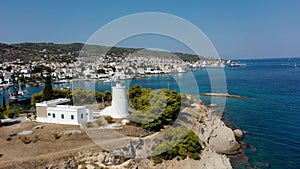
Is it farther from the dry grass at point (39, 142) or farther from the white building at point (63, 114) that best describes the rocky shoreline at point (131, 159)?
the white building at point (63, 114)

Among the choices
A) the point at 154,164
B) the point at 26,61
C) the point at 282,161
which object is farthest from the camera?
the point at 26,61

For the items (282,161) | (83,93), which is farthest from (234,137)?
(83,93)

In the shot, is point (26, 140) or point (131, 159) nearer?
point (131, 159)

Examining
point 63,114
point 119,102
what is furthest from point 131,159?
point 63,114

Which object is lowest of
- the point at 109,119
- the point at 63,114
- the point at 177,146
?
the point at 177,146

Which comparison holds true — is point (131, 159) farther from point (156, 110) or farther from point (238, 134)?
point (238, 134)

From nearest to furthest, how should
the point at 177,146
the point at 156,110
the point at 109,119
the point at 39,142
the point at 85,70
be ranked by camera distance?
the point at 39,142 < the point at 177,146 < the point at 109,119 < the point at 156,110 < the point at 85,70

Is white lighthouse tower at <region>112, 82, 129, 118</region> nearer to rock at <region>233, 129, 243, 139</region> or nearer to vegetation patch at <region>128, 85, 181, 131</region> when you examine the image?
vegetation patch at <region>128, 85, 181, 131</region>

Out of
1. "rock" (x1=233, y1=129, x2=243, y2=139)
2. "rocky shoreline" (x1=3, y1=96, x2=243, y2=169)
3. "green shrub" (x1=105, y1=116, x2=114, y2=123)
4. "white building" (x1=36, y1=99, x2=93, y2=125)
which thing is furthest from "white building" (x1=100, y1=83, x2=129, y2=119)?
"rock" (x1=233, y1=129, x2=243, y2=139)

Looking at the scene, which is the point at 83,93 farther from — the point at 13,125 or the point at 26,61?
the point at 26,61
